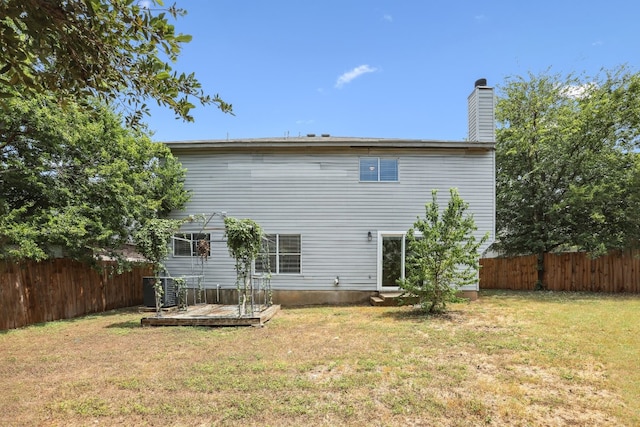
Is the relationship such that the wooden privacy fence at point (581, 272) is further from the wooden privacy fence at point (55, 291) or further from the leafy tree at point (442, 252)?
the wooden privacy fence at point (55, 291)

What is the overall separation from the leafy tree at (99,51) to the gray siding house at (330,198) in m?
8.72

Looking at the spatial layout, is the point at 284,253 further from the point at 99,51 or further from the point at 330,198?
the point at 99,51

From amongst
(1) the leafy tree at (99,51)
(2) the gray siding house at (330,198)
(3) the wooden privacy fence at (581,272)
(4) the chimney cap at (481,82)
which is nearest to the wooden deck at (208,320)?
(2) the gray siding house at (330,198)

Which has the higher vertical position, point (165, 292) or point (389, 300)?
point (165, 292)

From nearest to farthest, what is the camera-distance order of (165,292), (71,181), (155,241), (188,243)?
(155,241), (71,181), (165,292), (188,243)

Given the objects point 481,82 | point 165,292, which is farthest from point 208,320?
point 481,82

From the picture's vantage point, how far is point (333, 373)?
504 centimetres

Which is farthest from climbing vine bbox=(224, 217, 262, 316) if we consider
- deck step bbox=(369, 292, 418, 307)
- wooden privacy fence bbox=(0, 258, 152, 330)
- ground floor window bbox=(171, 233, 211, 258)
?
wooden privacy fence bbox=(0, 258, 152, 330)

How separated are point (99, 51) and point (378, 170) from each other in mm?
9804

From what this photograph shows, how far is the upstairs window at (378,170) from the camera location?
459 inches

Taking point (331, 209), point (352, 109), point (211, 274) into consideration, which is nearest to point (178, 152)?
point (211, 274)

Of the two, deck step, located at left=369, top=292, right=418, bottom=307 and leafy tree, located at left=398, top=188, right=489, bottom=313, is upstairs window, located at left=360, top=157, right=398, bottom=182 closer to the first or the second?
leafy tree, located at left=398, top=188, right=489, bottom=313

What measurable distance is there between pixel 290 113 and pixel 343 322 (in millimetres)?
11459

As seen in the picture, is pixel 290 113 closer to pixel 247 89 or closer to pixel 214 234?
pixel 247 89
